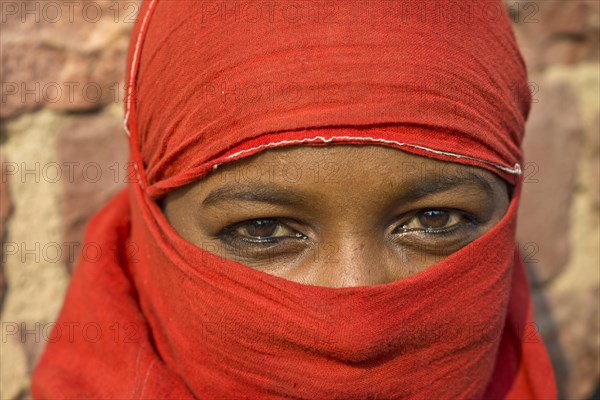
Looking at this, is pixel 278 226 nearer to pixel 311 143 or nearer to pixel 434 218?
pixel 311 143

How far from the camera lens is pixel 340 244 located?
114cm

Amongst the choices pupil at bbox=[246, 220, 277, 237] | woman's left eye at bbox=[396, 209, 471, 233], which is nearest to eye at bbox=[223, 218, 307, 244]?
pupil at bbox=[246, 220, 277, 237]

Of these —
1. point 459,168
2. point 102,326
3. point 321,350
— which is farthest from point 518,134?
point 102,326

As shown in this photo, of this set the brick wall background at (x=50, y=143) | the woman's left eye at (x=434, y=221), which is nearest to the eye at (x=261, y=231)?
the woman's left eye at (x=434, y=221)

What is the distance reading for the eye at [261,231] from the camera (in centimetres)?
120

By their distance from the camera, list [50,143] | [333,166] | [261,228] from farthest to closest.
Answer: [50,143]
[261,228]
[333,166]

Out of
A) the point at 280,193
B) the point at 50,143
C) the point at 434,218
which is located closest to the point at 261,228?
the point at 280,193

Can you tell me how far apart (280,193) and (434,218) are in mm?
295

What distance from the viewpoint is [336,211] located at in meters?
1.12

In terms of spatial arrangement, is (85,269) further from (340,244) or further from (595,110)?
(595,110)

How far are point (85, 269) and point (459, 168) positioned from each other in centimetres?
80

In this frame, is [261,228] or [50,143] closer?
[261,228]

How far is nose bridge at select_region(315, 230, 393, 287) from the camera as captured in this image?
3.71ft

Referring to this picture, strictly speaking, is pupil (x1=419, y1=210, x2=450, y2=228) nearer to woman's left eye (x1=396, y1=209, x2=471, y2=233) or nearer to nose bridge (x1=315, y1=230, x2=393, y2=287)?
woman's left eye (x1=396, y1=209, x2=471, y2=233)
